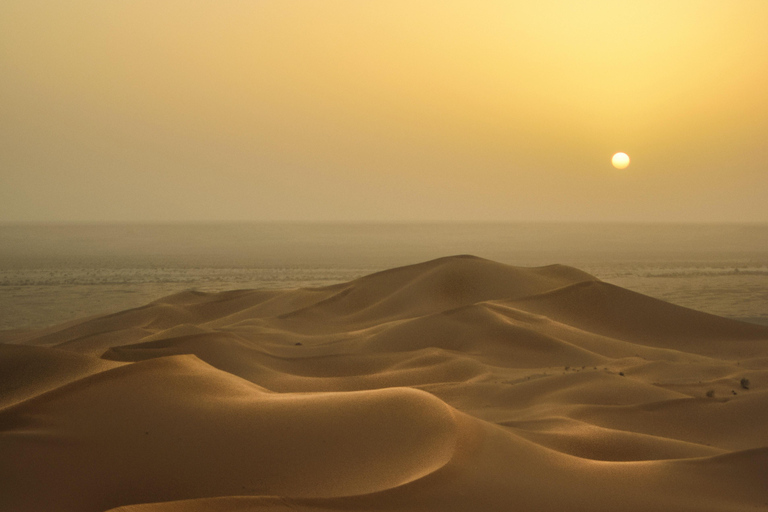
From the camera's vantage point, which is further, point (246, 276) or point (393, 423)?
point (246, 276)

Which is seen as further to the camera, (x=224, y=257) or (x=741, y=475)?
(x=224, y=257)

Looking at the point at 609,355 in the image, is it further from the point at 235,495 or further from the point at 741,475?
the point at 235,495

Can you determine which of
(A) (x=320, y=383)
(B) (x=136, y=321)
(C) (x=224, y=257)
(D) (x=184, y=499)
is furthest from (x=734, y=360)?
(C) (x=224, y=257)

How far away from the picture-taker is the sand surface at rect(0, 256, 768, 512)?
3.34m

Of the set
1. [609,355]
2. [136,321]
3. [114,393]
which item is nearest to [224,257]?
[136,321]

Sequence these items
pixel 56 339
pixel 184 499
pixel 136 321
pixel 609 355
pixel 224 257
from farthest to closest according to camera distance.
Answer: pixel 224 257 < pixel 136 321 < pixel 56 339 < pixel 609 355 < pixel 184 499

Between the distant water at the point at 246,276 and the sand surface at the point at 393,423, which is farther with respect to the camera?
the distant water at the point at 246,276

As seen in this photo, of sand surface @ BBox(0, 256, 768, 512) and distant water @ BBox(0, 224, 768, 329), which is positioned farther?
distant water @ BBox(0, 224, 768, 329)

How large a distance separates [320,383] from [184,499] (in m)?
4.02

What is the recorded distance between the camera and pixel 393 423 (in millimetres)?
3955

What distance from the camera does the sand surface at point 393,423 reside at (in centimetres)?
334

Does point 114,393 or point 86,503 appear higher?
point 114,393

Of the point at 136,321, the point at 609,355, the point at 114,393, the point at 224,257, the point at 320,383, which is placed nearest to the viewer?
the point at 114,393

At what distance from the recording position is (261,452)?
3.70 metres
